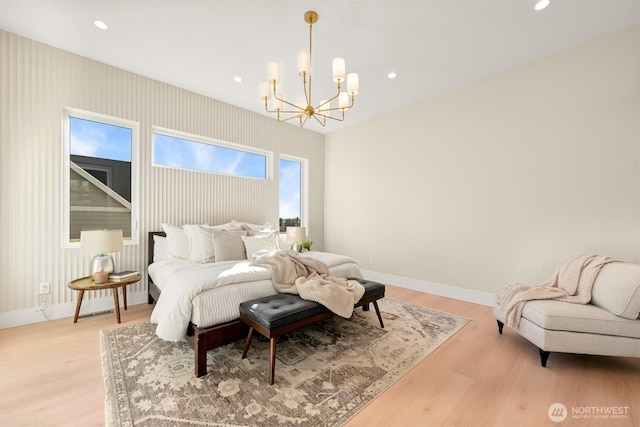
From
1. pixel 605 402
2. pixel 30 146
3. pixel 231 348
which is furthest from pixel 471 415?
pixel 30 146

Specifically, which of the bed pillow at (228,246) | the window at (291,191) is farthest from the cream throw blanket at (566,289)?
the window at (291,191)

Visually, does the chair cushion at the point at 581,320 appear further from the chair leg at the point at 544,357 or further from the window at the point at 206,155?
the window at the point at 206,155

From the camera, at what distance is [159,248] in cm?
326

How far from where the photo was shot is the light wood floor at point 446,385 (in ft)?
4.93

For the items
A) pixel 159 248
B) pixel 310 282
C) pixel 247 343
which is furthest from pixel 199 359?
pixel 159 248

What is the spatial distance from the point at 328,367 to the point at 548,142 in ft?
11.2

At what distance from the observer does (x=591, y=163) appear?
2682mm

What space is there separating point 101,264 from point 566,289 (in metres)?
4.67

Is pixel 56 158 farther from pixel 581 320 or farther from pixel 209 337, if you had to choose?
pixel 581 320

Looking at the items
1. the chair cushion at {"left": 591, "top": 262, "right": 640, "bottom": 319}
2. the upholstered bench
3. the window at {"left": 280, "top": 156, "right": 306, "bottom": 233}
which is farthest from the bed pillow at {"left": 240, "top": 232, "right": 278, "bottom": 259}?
the chair cushion at {"left": 591, "top": 262, "right": 640, "bottom": 319}

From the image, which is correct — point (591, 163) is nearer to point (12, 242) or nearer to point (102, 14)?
point (102, 14)

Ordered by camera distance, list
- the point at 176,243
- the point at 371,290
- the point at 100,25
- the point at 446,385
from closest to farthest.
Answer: the point at 446,385 → the point at 100,25 → the point at 371,290 → the point at 176,243

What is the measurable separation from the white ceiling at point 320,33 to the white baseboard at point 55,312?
2.83 metres

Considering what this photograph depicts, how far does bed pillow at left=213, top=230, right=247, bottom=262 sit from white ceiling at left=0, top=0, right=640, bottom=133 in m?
2.07
